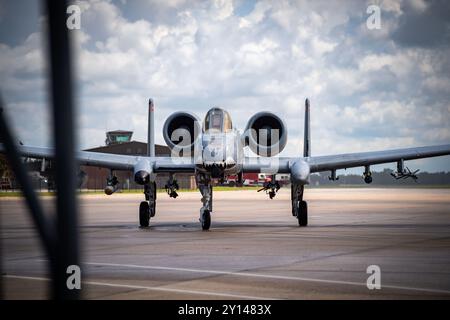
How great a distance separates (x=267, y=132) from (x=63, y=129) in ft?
76.7

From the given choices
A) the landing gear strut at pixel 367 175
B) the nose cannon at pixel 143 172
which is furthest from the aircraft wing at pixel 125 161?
the landing gear strut at pixel 367 175

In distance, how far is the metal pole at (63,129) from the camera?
218 cm

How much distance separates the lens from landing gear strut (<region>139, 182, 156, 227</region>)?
2508 centimetres

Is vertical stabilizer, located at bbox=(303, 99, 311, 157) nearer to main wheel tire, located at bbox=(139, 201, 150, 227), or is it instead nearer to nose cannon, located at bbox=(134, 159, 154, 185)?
main wheel tire, located at bbox=(139, 201, 150, 227)

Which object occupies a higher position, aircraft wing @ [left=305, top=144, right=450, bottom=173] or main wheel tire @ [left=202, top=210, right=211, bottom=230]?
aircraft wing @ [left=305, top=144, right=450, bottom=173]

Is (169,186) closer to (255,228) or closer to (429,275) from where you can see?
(255,228)

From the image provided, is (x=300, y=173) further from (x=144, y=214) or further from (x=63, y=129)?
(x=63, y=129)

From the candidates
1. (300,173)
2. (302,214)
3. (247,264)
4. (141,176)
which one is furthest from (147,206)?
(247,264)

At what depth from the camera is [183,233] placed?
854 inches

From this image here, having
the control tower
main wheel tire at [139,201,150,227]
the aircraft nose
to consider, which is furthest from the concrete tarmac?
the control tower

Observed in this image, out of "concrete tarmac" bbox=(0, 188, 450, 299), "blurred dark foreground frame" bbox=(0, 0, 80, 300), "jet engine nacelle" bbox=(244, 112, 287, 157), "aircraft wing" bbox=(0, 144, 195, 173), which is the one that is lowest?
"concrete tarmac" bbox=(0, 188, 450, 299)

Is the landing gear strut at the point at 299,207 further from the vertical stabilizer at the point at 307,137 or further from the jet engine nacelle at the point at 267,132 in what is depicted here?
the vertical stabilizer at the point at 307,137

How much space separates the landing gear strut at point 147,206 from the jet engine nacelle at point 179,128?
179 centimetres
